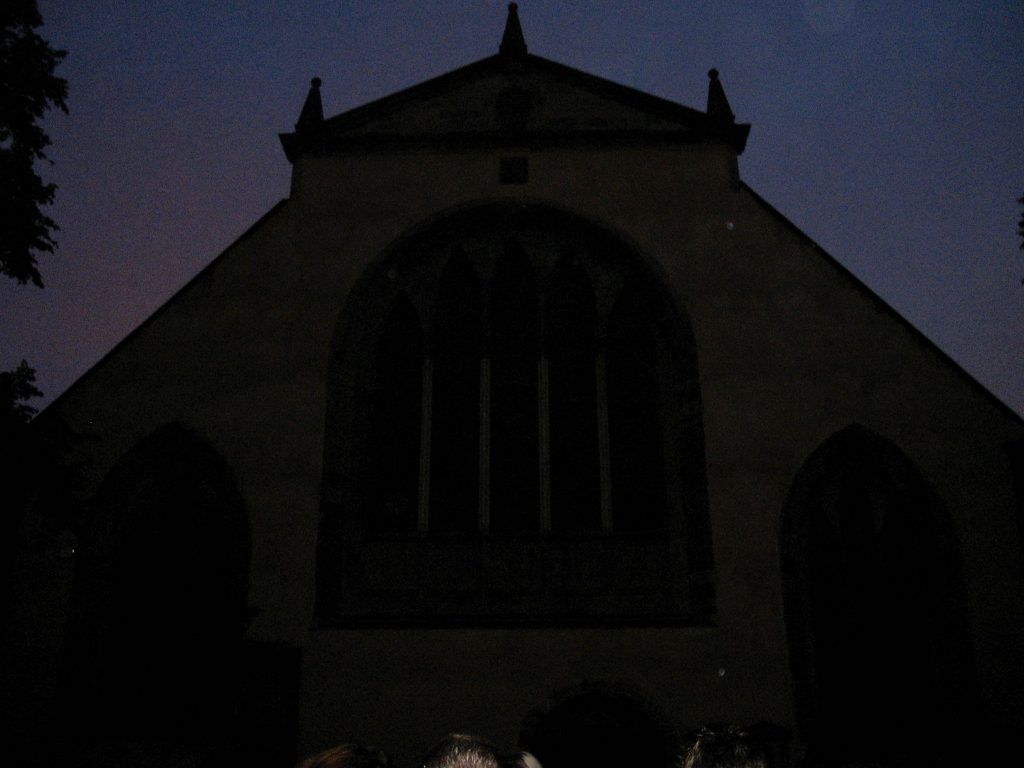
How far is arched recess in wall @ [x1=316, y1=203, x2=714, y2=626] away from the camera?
938cm

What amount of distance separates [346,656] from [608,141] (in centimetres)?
678

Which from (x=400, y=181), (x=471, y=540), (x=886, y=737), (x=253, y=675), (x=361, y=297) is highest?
(x=400, y=181)

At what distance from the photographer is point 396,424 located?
33.9ft

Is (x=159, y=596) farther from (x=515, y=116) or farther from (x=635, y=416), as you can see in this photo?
(x=515, y=116)

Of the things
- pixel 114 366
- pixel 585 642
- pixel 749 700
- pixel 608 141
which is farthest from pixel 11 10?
pixel 749 700

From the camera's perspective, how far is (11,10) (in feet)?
28.0

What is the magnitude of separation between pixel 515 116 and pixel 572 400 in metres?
3.79

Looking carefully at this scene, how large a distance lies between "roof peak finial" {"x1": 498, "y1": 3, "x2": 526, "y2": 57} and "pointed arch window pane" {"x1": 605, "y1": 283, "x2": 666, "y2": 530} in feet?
12.2

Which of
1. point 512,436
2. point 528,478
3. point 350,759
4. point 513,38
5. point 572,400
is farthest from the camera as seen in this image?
point 513,38

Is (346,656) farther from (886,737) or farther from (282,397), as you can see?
(886,737)

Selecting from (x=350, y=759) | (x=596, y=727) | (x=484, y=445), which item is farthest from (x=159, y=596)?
(x=350, y=759)

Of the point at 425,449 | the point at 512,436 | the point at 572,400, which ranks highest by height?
the point at 572,400

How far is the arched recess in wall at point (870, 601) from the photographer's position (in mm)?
8594

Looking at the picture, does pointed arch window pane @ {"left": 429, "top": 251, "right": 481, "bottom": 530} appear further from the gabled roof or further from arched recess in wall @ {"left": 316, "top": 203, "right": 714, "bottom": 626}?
the gabled roof
